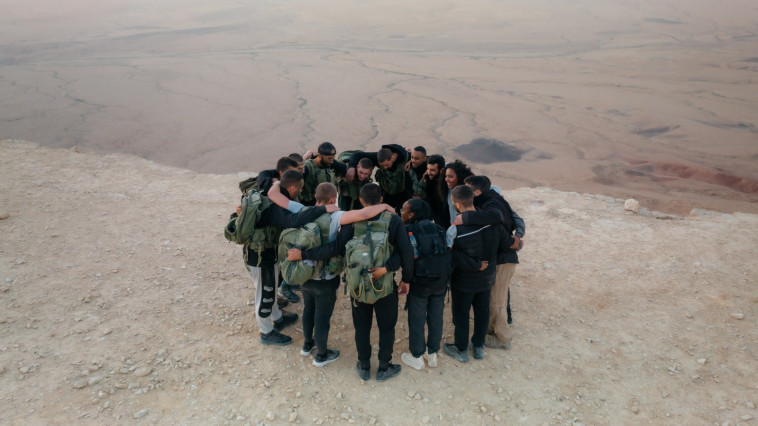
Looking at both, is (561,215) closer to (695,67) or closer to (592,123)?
(592,123)

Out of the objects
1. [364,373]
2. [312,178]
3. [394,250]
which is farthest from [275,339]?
[312,178]

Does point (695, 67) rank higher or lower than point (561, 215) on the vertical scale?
higher

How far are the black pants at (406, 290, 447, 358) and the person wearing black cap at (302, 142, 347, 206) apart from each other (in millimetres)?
1861

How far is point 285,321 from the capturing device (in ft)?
15.7

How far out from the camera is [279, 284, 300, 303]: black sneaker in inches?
204

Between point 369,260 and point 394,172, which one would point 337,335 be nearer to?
point 369,260

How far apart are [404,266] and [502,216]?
967 mm

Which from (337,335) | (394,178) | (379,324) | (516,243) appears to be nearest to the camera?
(379,324)

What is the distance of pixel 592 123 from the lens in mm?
13539

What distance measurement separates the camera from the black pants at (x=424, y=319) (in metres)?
3.97

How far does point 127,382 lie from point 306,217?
201 centimetres

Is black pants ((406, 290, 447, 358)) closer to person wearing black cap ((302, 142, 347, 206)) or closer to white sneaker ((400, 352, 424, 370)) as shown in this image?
white sneaker ((400, 352, 424, 370))

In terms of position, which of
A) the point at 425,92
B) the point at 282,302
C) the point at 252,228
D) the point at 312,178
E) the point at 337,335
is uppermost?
the point at 425,92

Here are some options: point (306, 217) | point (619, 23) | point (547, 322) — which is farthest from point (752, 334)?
point (619, 23)
